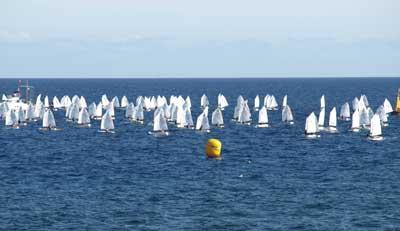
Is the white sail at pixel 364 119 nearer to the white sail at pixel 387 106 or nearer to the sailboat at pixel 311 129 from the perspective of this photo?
the sailboat at pixel 311 129

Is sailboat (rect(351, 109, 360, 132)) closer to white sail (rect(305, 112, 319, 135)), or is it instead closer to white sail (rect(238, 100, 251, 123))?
white sail (rect(305, 112, 319, 135))

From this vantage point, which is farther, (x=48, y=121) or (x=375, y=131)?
(x=48, y=121)

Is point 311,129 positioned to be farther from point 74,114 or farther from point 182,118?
point 74,114

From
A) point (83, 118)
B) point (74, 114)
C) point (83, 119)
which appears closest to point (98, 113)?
point (74, 114)

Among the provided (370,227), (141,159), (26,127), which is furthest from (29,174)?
(26,127)

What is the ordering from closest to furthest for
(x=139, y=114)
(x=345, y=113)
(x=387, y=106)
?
(x=139, y=114), (x=345, y=113), (x=387, y=106)

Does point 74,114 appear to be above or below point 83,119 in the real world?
above

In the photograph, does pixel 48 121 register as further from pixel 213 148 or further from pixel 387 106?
pixel 387 106

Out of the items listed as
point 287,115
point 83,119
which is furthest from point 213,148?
point 287,115

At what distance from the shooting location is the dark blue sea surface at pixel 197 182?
6694 centimetres

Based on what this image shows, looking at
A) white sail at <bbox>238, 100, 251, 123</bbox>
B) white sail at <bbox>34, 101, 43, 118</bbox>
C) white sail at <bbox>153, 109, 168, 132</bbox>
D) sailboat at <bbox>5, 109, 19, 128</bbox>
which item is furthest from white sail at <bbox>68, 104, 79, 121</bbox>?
white sail at <bbox>238, 100, 251, 123</bbox>

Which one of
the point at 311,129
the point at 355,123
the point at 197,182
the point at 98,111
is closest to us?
the point at 197,182

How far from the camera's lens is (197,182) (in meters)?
84.6

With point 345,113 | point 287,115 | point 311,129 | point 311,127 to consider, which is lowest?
point 311,129
